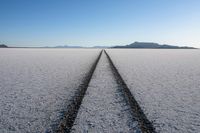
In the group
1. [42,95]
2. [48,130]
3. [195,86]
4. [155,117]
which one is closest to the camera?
[48,130]

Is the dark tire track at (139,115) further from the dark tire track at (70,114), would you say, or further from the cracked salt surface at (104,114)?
the dark tire track at (70,114)

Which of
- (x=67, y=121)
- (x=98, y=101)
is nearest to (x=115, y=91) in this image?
(x=98, y=101)

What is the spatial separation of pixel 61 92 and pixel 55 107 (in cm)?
144

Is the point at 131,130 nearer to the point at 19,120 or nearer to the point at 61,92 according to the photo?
the point at 19,120

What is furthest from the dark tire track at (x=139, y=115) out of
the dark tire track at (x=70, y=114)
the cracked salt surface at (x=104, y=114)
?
the dark tire track at (x=70, y=114)

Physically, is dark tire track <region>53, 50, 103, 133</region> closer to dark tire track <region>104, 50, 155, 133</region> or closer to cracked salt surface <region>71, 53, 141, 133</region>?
cracked salt surface <region>71, 53, 141, 133</region>

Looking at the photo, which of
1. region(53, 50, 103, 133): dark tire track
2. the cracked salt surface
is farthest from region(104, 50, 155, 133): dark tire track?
region(53, 50, 103, 133): dark tire track

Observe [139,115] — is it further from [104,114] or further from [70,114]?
[70,114]

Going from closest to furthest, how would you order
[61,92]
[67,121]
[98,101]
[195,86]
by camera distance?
1. [67,121]
2. [98,101]
3. [61,92]
4. [195,86]

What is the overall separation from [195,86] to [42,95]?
4709 mm

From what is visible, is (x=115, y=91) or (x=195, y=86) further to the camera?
(x=195, y=86)

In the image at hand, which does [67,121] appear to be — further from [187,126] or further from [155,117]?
[187,126]

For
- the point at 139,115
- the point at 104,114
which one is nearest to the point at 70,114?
the point at 104,114

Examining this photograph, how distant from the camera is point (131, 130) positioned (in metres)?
3.44
